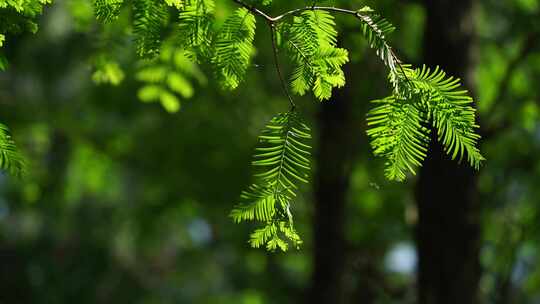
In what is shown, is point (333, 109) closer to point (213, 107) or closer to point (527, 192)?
point (213, 107)

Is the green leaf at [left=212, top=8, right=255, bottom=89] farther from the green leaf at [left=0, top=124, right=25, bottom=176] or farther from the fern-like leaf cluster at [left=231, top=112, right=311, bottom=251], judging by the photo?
the green leaf at [left=0, top=124, right=25, bottom=176]

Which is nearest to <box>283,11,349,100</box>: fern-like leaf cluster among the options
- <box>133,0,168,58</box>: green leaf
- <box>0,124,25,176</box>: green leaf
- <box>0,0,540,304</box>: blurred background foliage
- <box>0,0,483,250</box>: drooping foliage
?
<box>0,0,483,250</box>: drooping foliage

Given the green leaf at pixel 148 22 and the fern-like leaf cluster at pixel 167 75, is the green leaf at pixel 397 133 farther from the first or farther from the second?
the fern-like leaf cluster at pixel 167 75

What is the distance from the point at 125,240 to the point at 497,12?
1066 cm

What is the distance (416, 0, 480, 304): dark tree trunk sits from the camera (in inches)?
134

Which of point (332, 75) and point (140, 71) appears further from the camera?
point (140, 71)

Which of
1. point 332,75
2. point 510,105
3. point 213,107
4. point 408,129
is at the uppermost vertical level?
point 213,107

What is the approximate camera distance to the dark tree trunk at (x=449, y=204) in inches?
134

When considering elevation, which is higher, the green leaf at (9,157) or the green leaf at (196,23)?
the green leaf at (196,23)

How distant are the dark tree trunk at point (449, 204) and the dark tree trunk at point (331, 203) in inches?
68.4

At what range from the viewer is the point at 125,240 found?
14.8m

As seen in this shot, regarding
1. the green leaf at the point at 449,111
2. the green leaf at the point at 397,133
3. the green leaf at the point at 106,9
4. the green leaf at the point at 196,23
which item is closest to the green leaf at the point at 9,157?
the green leaf at the point at 106,9

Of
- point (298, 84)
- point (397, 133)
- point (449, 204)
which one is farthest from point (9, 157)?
point (449, 204)

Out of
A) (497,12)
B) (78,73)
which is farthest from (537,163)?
(78,73)
